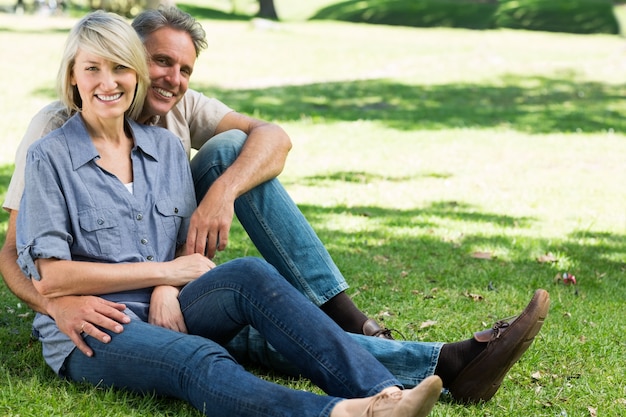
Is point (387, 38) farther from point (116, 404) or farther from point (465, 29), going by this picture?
point (116, 404)

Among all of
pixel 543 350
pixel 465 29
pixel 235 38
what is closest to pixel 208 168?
pixel 543 350

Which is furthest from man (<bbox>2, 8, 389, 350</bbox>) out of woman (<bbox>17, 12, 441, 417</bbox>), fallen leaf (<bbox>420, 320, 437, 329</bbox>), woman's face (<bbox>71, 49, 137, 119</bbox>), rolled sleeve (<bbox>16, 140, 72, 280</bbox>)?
fallen leaf (<bbox>420, 320, 437, 329</bbox>)

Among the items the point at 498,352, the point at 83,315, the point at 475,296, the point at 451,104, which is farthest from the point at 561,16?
the point at 83,315

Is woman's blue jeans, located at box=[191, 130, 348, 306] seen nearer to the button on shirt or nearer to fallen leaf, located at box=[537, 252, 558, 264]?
the button on shirt

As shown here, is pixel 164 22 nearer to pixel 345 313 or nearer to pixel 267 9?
pixel 345 313

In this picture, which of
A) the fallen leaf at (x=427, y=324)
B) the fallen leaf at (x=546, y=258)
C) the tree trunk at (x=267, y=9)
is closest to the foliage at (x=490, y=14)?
the tree trunk at (x=267, y=9)

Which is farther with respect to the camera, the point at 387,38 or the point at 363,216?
the point at 387,38

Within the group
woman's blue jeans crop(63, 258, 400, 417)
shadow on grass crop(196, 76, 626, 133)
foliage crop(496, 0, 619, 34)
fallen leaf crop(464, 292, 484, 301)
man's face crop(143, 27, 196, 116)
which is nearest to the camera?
woman's blue jeans crop(63, 258, 400, 417)

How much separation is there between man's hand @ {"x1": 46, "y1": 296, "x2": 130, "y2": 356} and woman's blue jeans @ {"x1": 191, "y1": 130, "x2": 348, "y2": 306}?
2.96ft

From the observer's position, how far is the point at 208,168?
3.95 meters

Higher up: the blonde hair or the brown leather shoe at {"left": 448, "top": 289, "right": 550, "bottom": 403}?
the blonde hair

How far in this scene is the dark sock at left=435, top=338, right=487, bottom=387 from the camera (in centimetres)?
331

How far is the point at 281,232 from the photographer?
152 inches

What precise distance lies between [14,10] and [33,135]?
3351 centimetres
